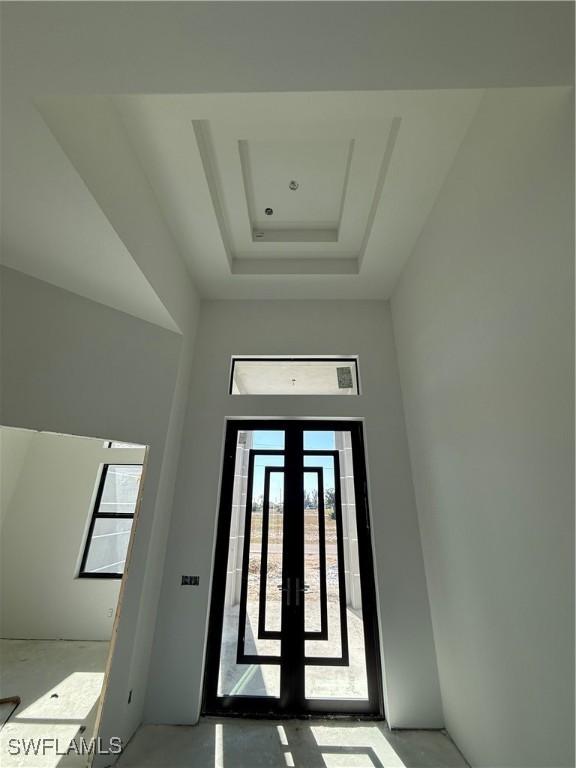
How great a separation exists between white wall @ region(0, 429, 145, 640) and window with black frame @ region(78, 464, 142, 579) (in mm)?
90

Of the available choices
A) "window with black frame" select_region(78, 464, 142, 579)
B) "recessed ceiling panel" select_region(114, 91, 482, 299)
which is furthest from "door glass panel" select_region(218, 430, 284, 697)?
"window with black frame" select_region(78, 464, 142, 579)

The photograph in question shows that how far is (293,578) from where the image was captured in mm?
3004

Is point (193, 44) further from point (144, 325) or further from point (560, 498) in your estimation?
point (560, 498)

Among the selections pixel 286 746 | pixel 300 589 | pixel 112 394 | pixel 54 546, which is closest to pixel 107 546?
pixel 54 546

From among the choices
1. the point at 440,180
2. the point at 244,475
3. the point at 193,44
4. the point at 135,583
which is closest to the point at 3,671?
the point at 135,583

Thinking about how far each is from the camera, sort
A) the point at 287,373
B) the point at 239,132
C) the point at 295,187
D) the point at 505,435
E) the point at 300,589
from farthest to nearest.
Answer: the point at 287,373 → the point at 300,589 → the point at 295,187 → the point at 239,132 → the point at 505,435

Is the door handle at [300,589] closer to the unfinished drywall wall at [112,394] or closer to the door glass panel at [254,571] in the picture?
the door glass panel at [254,571]

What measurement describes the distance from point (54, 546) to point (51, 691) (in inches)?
79.9

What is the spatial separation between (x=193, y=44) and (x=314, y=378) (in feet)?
9.53

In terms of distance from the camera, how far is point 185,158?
7.82 feet

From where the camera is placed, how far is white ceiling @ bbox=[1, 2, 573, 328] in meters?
1.25

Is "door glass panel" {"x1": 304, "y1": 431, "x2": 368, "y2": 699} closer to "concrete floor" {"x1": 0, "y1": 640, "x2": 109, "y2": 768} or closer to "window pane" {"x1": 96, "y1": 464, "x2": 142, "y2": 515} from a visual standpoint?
"concrete floor" {"x1": 0, "y1": 640, "x2": 109, "y2": 768}

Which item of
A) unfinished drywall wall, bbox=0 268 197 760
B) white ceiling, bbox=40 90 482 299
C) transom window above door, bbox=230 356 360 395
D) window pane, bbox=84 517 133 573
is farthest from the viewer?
window pane, bbox=84 517 133 573

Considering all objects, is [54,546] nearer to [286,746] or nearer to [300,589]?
[300,589]
